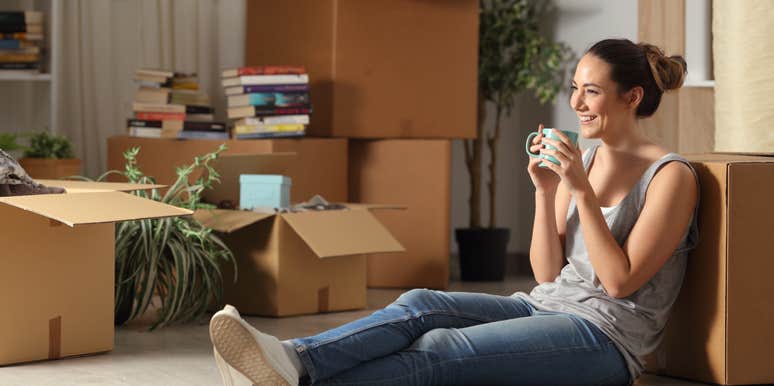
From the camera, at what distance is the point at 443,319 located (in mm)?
2037

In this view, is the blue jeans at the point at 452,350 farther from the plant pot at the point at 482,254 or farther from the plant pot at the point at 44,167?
the plant pot at the point at 482,254

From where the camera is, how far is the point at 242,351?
179cm

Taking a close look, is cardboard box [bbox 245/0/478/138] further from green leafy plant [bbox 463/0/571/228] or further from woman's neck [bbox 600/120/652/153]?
woman's neck [bbox 600/120/652/153]

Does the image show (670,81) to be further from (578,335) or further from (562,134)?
(578,335)

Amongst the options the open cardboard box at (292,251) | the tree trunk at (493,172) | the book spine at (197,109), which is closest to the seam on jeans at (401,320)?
the open cardboard box at (292,251)

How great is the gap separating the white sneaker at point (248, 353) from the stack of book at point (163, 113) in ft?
6.74

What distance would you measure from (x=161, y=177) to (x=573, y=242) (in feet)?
6.38

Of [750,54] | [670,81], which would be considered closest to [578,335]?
[670,81]

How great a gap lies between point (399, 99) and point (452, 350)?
213 centimetres

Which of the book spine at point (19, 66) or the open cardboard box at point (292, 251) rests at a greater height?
the book spine at point (19, 66)

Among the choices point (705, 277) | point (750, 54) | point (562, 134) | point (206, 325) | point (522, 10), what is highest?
point (522, 10)

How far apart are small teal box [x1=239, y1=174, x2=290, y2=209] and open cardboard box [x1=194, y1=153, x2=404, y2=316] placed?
0.06 meters

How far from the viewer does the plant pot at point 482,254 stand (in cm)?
425

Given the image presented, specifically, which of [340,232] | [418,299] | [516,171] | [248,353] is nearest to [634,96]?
[418,299]
